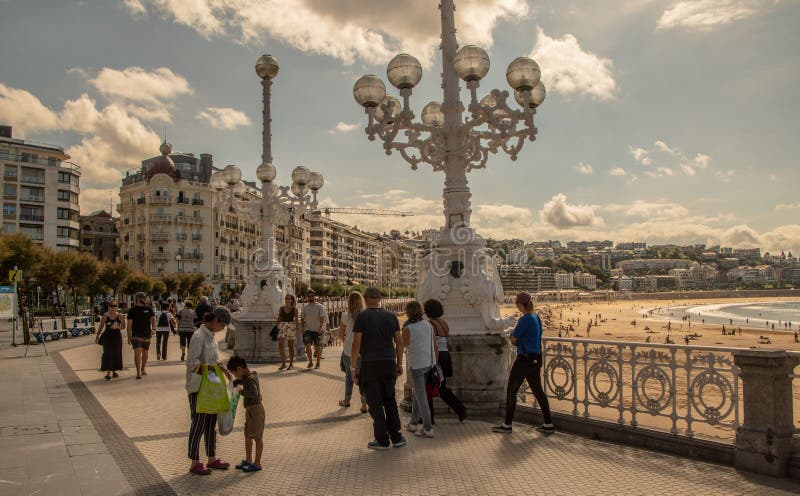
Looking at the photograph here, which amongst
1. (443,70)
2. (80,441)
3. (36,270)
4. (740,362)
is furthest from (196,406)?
(36,270)

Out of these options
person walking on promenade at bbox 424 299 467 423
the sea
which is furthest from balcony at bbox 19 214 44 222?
the sea

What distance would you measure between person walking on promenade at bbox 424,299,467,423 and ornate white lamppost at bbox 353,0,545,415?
2.08 feet

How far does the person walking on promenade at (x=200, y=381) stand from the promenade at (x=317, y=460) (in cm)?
16

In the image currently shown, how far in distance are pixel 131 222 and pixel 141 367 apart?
234 ft

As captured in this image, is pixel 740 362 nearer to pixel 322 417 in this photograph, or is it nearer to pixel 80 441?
pixel 322 417

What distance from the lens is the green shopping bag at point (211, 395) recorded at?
17.5 feet

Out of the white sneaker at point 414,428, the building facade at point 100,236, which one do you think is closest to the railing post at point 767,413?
the white sneaker at point 414,428

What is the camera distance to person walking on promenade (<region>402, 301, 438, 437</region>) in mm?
6527

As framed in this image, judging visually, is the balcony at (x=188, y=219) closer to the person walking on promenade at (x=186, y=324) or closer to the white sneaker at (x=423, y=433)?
the person walking on promenade at (x=186, y=324)

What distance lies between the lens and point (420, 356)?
6.55m

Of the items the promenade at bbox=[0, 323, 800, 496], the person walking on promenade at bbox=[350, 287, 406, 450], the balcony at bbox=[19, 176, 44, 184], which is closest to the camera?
the promenade at bbox=[0, 323, 800, 496]

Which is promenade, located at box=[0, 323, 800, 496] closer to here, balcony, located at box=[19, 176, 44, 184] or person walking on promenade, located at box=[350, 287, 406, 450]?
person walking on promenade, located at box=[350, 287, 406, 450]

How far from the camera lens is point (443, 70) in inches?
348

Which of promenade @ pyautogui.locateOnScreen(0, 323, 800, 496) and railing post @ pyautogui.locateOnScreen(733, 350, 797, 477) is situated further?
railing post @ pyautogui.locateOnScreen(733, 350, 797, 477)
